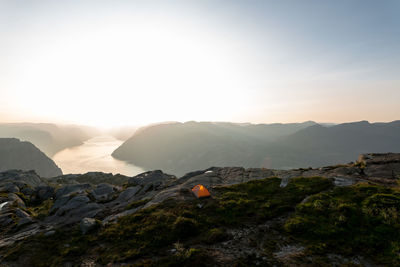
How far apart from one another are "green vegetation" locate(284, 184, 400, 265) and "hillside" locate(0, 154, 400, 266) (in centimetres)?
6

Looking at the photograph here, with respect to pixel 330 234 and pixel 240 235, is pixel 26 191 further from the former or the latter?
pixel 330 234

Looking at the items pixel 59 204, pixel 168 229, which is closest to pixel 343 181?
pixel 168 229

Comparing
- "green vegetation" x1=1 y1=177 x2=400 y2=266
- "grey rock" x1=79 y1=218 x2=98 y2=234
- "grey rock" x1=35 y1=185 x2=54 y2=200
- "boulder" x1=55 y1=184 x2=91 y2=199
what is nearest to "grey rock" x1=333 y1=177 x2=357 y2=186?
"green vegetation" x1=1 y1=177 x2=400 y2=266

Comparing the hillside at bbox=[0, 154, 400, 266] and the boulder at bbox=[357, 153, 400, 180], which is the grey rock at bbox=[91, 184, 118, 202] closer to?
the hillside at bbox=[0, 154, 400, 266]

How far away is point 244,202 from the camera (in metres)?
19.2

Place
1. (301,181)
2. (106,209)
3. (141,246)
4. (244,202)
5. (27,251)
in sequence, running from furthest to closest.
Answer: (106,209) → (301,181) → (244,202) → (27,251) → (141,246)

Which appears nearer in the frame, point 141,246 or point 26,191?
point 141,246

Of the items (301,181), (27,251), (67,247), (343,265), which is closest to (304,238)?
(343,265)

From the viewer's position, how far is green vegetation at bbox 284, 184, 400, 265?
36.6 feet

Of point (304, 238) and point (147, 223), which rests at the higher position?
point (304, 238)

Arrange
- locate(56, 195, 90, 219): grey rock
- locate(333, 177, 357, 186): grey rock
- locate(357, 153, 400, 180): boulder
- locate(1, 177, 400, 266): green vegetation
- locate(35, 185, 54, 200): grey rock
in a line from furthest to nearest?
1. locate(35, 185, 54, 200): grey rock
2. locate(56, 195, 90, 219): grey rock
3. locate(357, 153, 400, 180): boulder
4. locate(333, 177, 357, 186): grey rock
5. locate(1, 177, 400, 266): green vegetation

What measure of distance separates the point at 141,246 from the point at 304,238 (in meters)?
12.8

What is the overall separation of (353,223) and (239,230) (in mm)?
8889

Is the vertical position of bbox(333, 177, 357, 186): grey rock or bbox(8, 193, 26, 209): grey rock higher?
bbox(333, 177, 357, 186): grey rock
